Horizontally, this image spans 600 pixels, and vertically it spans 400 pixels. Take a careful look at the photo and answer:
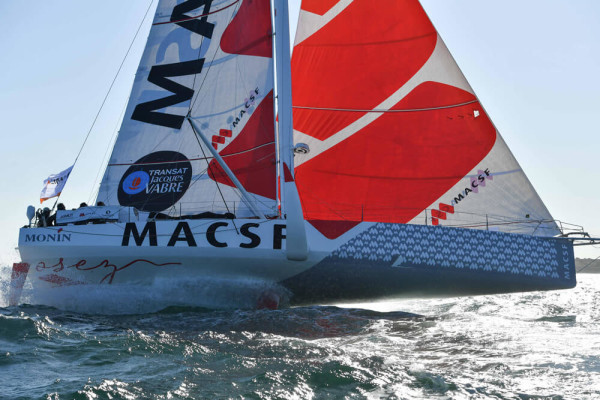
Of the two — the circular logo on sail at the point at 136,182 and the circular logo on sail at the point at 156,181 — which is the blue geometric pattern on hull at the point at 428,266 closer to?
the circular logo on sail at the point at 156,181

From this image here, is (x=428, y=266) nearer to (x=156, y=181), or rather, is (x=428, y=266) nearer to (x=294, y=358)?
(x=294, y=358)

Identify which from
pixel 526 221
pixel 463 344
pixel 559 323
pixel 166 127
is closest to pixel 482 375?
pixel 463 344

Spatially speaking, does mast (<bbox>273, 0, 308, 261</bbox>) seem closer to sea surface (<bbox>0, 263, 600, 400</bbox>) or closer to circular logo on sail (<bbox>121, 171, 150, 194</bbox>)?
sea surface (<bbox>0, 263, 600, 400</bbox>)

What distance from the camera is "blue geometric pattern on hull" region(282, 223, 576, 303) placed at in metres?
9.12

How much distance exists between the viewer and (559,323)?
8.51 m

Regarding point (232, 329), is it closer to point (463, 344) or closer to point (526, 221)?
point (463, 344)

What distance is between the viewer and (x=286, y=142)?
414 inches

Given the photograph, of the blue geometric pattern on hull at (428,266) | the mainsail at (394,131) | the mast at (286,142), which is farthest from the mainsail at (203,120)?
the blue geometric pattern on hull at (428,266)

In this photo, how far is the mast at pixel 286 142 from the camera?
9.01 m

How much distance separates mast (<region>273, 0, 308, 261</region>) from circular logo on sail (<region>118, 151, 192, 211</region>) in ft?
7.14

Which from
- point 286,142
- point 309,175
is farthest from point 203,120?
point 309,175

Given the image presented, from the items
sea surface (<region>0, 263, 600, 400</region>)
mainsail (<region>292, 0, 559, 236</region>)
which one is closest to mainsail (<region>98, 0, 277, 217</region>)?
mainsail (<region>292, 0, 559, 236</region>)

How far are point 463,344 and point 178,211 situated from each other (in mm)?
6593

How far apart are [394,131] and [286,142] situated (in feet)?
7.45
